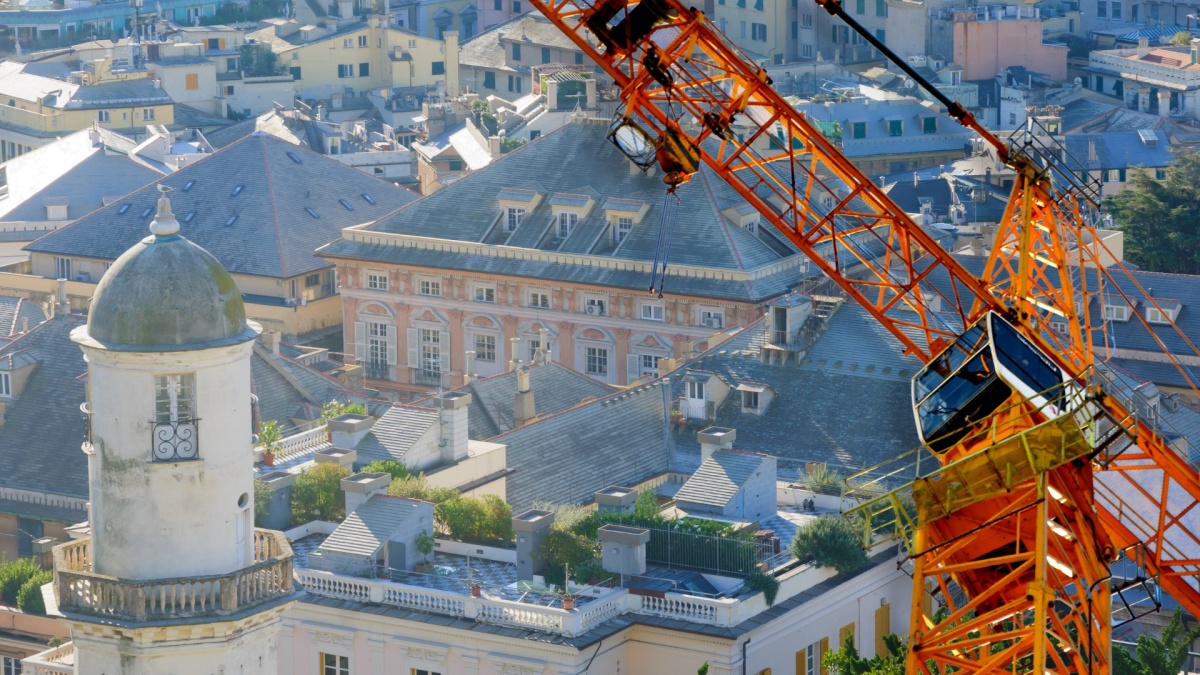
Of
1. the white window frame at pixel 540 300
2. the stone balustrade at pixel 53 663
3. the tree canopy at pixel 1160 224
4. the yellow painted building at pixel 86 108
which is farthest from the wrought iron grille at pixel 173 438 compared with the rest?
the yellow painted building at pixel 86 108

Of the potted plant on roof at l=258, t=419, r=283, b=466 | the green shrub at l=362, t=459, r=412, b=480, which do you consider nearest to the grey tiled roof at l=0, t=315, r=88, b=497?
the potted plant on roof at l=258, t=419, r=283, b=466

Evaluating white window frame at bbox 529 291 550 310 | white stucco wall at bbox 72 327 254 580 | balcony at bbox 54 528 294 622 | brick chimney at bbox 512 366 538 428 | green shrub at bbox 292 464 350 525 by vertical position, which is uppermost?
white stucco wall at bbox 72 327 254 580

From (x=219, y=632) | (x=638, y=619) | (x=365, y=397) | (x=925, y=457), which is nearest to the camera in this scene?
(x=219, y=632)

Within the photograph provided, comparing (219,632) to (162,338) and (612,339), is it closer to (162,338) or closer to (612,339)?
(162,338)

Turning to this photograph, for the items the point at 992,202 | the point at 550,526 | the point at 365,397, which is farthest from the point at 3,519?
the point at 992,202

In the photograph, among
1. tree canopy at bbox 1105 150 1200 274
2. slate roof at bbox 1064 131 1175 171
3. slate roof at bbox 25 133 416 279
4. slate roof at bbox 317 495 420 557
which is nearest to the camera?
slate roof at bbox 317 495 420 557

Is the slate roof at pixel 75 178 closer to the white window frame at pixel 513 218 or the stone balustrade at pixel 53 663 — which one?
the white window frame at pixel 513 218

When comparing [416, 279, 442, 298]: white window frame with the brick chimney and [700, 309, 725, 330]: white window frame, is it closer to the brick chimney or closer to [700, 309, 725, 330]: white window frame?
[700, 309, 725, 330]: white window frame

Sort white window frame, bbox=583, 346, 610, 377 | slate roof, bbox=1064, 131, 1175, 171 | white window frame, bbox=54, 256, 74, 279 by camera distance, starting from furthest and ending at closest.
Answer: slate roof, bbox=1064, 131, 1175, 171 < white window frame, bbox=54, 256, 74, 279 < white window frame, bbox=583, 346, 610, 377
